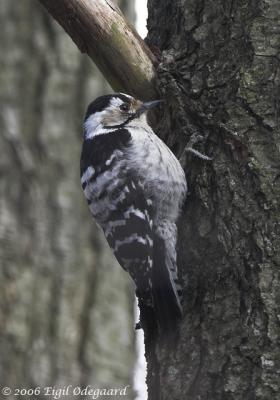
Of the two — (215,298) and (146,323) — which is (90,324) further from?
(215,298)

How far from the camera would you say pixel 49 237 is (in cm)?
606

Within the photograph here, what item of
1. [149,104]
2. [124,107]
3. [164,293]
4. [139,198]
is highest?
[124,107]

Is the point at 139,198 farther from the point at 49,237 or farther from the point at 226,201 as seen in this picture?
the point at 49,237

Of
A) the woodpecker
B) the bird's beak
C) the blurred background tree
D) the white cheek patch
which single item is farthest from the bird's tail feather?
the blurred background tree

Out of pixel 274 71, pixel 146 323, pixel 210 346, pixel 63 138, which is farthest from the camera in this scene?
pixel 63 138

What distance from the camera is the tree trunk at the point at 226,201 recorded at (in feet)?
11.2

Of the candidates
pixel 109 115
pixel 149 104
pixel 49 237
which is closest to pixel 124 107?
pixel 109 115

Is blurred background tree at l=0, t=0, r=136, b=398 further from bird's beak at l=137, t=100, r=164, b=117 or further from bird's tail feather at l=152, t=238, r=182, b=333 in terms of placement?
bird's beak at l=137, t=100, r=164, b=117

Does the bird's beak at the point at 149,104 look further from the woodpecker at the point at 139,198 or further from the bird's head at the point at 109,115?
the bird's head at the point at 109,115

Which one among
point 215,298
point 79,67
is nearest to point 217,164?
point 215,298

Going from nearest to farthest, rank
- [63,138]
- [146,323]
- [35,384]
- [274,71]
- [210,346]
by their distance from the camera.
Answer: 1. [210,346]
2. [274,71]
3. [146,323]
4. [35,384]
5. [63,138]

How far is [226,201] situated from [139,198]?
3.19 ft

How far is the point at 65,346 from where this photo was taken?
5906 millimetres

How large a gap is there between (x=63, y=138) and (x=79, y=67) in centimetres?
61
